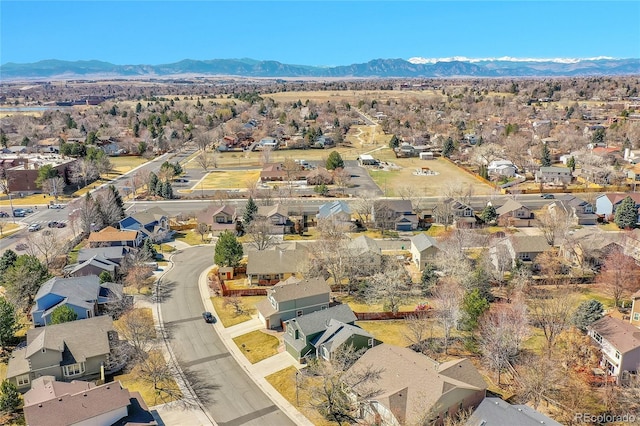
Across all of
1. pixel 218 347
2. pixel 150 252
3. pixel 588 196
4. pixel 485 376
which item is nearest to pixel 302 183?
pixel 150 252

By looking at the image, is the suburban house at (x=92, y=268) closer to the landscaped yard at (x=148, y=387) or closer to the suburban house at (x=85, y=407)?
the landscaped yard at (x=148, y=387)

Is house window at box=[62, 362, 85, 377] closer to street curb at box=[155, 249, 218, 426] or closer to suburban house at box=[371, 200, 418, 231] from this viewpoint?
street curb at box=[155, 249, 218, 426]

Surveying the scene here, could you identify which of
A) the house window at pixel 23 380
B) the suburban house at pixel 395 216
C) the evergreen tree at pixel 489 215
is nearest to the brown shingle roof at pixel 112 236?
the house window at pixel 23 380

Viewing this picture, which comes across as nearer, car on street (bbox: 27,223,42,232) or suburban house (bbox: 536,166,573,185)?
car on street (bbox: 27,223,42,232)

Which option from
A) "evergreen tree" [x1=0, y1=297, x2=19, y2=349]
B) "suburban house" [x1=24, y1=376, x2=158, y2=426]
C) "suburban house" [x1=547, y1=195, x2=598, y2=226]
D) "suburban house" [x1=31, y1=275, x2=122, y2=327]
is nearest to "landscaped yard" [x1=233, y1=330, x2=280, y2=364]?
"suburban house" [x1=24, y1=376, x2=158, y2=426]

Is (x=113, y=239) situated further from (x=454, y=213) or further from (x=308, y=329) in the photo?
(x=454, y=213)

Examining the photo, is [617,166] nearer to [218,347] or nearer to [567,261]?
[567,261]
